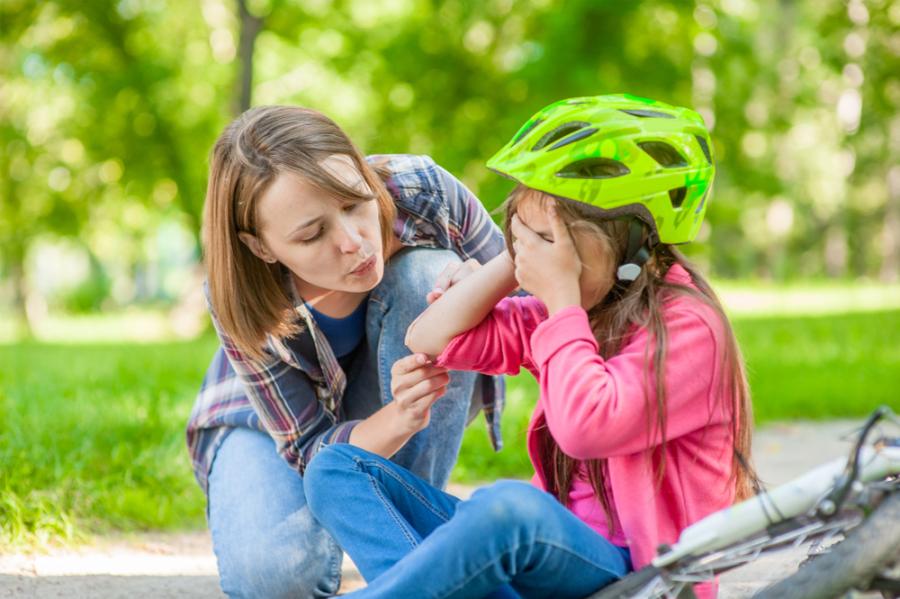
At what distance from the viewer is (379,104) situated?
12.7m

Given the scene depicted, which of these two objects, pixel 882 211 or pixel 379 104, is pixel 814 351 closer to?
pixel 379 104

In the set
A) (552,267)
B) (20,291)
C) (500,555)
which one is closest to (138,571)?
(500,555)

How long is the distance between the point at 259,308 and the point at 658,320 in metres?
1.16

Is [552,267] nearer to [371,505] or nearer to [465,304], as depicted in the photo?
[465,304]

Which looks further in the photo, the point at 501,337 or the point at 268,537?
the point at 268,537

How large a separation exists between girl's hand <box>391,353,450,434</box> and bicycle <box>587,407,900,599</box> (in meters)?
0.82

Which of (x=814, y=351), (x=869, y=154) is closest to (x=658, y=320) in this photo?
(x=814, y=351)

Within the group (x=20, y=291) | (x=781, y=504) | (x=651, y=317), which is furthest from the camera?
(x=20, y=291)

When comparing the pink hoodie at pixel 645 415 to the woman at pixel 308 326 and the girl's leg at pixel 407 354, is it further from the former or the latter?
the girl's leg at pixel 407 354

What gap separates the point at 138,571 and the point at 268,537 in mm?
668

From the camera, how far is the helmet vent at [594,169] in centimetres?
202

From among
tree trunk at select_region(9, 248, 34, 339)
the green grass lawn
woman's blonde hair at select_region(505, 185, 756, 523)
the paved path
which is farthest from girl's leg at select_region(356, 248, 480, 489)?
tree trunk at select_region(9, 248, 34, 339)

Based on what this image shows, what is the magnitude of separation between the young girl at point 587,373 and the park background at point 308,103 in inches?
69.9

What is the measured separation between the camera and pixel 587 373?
1828 mm
